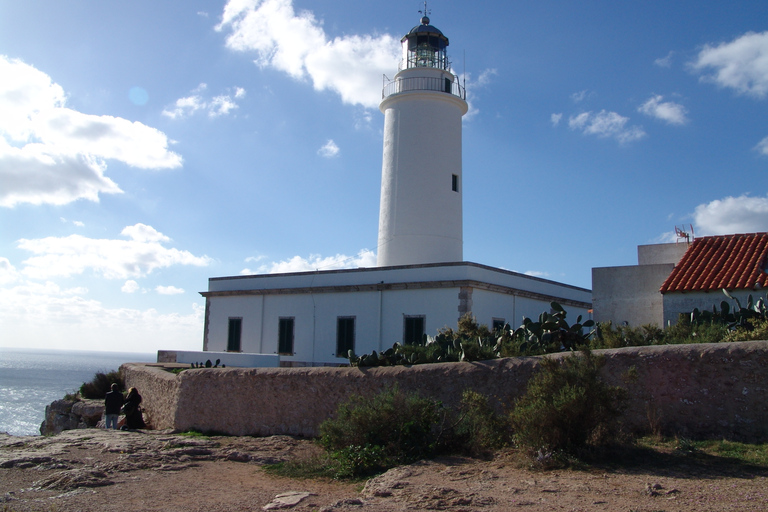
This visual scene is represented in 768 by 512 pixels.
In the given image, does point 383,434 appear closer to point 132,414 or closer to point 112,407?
point 132,414

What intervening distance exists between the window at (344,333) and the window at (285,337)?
192 centimetres

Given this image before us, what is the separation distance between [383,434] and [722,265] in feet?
32.7

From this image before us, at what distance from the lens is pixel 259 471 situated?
285 inches

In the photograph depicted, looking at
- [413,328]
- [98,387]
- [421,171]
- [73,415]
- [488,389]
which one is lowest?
[73,415]

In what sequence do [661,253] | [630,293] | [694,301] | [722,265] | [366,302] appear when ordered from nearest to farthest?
[694,301] < [722,265] < [630,293] < [661,253] < [366,302]

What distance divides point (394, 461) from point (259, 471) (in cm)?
171

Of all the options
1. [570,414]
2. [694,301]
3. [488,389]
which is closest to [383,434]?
[488,389]

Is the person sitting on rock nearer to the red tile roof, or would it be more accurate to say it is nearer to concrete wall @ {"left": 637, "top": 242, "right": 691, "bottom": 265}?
the red tile roof

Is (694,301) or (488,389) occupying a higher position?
(694,301)

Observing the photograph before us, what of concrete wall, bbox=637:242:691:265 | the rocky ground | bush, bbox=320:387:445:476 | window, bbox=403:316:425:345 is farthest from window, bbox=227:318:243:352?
bush, bbox=320:387:445:476

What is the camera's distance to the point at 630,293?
47.6 feet

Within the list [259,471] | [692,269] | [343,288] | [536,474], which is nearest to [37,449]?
[259,471]

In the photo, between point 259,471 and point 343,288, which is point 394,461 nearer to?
point 259,471

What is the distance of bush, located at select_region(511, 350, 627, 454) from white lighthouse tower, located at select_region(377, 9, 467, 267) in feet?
46.6
